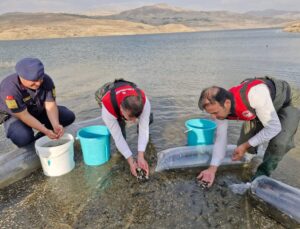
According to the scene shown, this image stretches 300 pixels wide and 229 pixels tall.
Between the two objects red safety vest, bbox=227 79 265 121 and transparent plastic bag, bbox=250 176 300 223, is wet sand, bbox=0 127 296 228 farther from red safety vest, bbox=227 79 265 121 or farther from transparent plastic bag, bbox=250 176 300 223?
red safety vest, bbox=227 79 265 121

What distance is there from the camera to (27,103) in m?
4.20

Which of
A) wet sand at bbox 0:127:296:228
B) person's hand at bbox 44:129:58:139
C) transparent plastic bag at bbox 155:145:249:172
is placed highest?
person's hand at bbox 44:129:58:139

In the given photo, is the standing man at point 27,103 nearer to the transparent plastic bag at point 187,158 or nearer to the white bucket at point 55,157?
the white bucket at point 55,157

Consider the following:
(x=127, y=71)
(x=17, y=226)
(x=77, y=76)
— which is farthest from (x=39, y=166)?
(x=127, y=71)

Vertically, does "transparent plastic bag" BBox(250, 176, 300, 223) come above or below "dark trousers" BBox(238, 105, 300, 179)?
below

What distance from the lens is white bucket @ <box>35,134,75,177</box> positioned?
12.7 ft

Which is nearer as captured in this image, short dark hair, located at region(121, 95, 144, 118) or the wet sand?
short dark hair, located at region(121, 95, 144, 118)

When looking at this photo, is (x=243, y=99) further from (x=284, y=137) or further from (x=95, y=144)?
(x=95, y=144)

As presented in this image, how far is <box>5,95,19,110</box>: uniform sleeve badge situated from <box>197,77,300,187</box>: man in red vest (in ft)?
8.47

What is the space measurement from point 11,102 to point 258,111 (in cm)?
326

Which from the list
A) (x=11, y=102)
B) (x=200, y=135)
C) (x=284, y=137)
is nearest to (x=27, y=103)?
(x=11, y=102)

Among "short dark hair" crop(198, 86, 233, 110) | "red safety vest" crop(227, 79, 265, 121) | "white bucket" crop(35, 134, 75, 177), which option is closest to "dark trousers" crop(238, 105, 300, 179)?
"red safety vest" crop(227, 79, 265, 121)

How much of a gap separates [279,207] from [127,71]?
1251 cm

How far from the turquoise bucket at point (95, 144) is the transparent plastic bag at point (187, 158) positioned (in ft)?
2.87
